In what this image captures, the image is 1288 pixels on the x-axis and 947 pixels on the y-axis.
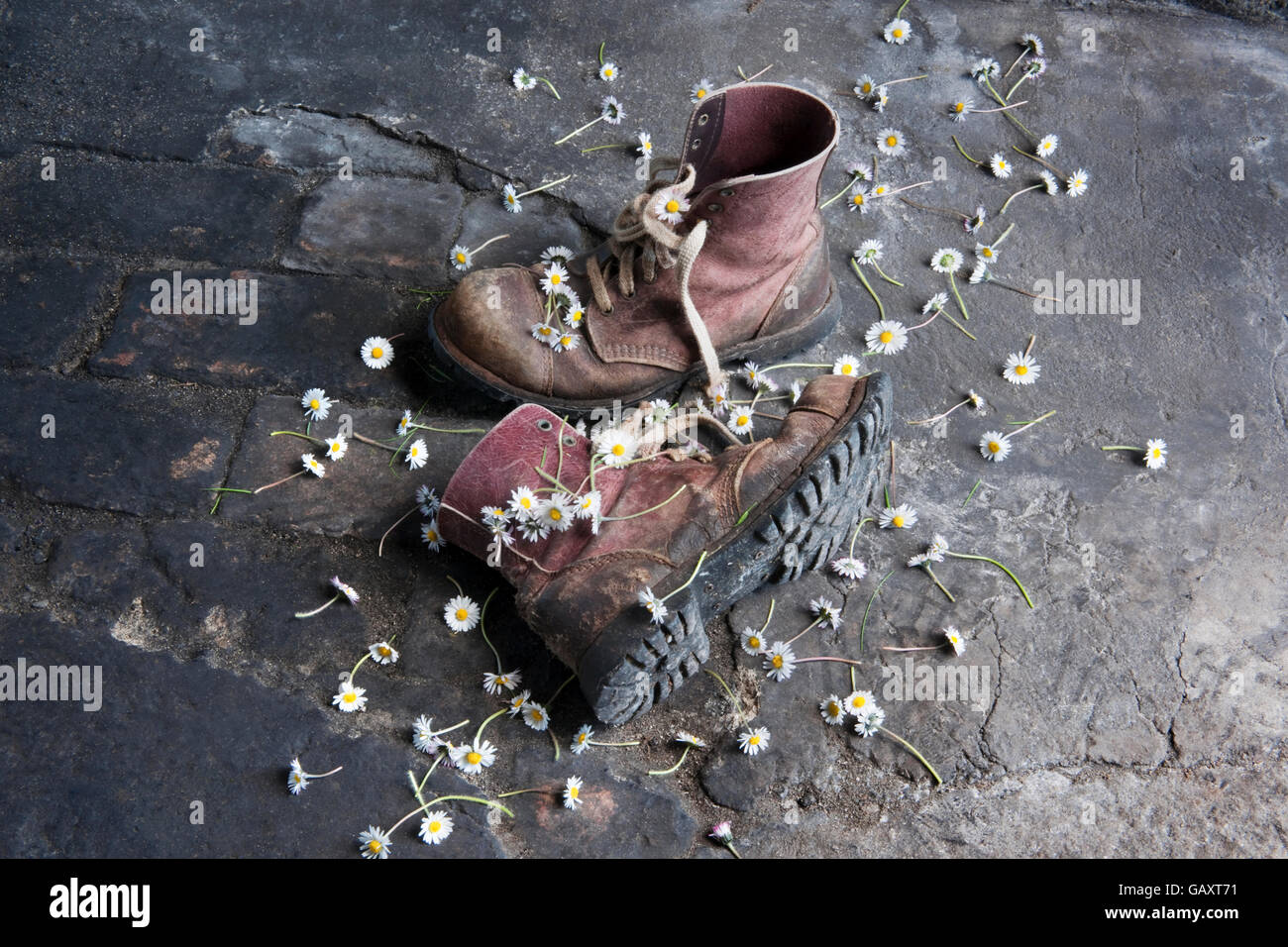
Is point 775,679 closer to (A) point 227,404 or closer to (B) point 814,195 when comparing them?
(B) point 814,195

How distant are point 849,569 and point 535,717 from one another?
2.21 feet

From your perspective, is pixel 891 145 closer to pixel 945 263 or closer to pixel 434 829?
pixel 945 263

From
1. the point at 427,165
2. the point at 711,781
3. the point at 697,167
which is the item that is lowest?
the point at 711,781

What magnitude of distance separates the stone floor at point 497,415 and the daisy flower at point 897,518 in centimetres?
4

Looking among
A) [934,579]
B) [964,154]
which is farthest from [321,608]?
[964,154]

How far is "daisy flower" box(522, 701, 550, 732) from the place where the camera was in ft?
6.25

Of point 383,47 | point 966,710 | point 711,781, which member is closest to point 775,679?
point 711,781

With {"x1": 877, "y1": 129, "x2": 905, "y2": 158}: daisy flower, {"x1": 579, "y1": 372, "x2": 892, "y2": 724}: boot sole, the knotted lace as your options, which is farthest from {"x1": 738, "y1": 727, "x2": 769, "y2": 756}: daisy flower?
{"x1": 877, "y1": 129, "x2": 905, "y2": 158}: daisy flower

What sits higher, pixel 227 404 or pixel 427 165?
pixel 427 165

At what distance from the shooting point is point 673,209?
210 centimetres

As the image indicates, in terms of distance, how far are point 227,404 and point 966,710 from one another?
164cm

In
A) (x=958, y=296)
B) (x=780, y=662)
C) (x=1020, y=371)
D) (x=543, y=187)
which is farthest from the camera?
(x=543, y=187)
